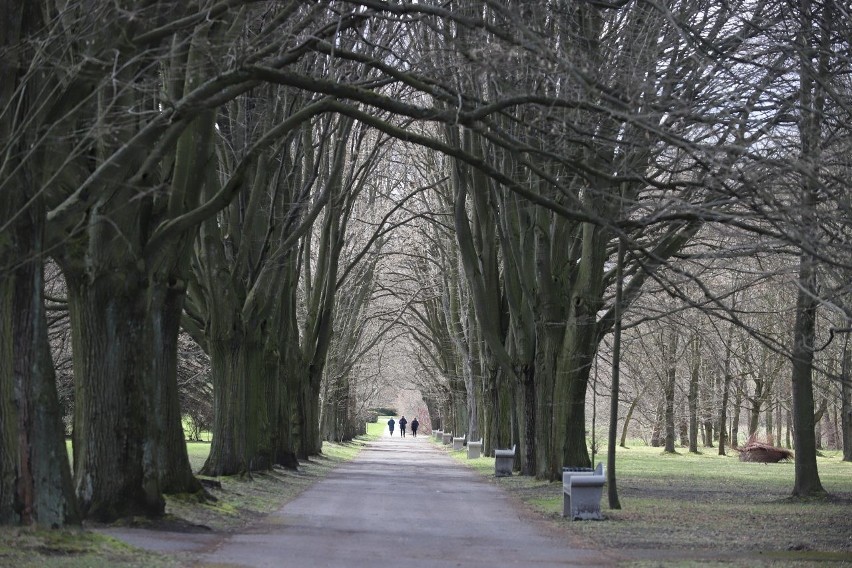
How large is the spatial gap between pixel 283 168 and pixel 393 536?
12.3m

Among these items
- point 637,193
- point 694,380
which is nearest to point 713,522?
→ point 637,193

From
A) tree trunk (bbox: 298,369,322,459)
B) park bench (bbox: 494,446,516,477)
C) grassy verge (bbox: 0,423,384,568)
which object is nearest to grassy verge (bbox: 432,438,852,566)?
park bench (bbox: 494,446,516,477)

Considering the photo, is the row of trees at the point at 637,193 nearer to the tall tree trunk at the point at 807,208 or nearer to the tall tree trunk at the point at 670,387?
the tall tree trunk at the point at 807,208

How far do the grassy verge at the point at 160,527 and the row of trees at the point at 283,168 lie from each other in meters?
0.34

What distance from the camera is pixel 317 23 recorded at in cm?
1480

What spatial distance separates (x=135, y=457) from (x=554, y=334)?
1162cm

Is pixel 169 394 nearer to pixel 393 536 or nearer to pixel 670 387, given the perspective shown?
pixel 393 536

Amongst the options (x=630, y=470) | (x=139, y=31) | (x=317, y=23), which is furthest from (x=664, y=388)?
(x=139, y=31)

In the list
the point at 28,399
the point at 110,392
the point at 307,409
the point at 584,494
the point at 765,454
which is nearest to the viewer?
the point at 28,399

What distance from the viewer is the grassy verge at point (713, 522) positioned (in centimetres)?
1225

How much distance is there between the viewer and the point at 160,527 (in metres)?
13.6

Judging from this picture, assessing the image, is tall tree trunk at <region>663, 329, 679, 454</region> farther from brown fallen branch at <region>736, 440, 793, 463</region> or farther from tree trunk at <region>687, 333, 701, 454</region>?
brown fallen branch at <region>736, 440, 793, 463</region>

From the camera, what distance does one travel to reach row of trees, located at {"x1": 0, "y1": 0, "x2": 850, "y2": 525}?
10562 millimetres

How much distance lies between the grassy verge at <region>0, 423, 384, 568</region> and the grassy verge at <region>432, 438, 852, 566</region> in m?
4.48
